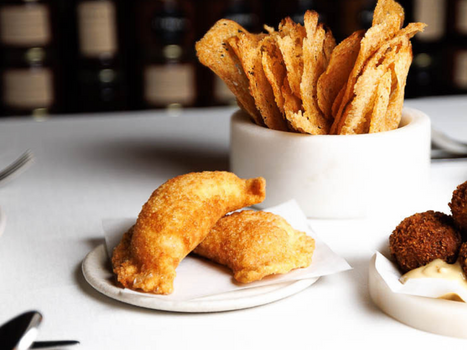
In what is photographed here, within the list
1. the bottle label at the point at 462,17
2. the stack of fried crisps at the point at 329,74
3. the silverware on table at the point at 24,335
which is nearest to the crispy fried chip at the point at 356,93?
the stack of fried crisps at the point at 329,74

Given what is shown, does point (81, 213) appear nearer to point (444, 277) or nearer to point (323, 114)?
point (323, 114)

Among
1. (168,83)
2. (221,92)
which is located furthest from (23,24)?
(221,92)

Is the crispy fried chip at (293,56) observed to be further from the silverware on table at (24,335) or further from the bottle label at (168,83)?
the bottle label at (168,83)

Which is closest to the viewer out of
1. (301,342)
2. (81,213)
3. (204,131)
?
(301,342)

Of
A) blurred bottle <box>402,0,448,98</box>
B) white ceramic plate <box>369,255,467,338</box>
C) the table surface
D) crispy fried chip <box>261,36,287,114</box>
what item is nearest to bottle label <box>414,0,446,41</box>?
blurred bottle <box>402,0,448,98</box>

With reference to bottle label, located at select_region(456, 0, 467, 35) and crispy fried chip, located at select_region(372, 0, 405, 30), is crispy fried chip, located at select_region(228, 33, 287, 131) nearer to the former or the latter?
crispy fried chip, located at select_region(372, 0, 405, 30)

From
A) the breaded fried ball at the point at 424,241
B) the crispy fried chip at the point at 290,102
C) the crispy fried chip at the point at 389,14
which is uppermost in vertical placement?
the crispy fried chip at the point at 389,14

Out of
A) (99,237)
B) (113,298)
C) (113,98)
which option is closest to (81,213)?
(99,237)

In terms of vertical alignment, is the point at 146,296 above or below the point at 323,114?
below
